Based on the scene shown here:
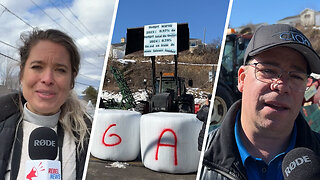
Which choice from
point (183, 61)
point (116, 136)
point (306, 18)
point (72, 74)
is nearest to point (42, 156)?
point (72, 74)

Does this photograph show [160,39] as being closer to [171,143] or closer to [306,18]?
[306,18]

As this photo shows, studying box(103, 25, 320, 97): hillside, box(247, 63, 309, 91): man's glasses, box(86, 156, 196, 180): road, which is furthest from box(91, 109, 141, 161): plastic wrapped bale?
box(247, 63, 309, 91): man's glasses

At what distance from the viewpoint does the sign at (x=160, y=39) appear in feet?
4.33

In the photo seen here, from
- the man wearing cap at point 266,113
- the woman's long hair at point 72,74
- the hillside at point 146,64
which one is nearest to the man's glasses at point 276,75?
the man wearing cap at point 266,113

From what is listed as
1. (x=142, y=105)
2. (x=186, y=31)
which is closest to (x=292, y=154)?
(x=186, y=31)

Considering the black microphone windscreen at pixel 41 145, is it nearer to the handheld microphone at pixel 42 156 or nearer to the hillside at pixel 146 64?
the handheld microphone at pixel 42 156

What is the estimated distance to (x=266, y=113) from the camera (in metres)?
0.71

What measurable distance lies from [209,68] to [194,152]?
A: 83cm

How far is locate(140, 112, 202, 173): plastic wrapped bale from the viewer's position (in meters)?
1.98

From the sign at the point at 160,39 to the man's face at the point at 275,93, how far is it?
0.64m

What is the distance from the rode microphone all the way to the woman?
648 mm

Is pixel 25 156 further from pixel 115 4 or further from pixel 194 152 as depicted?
pixel 194 152

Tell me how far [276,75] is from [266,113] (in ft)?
0.32

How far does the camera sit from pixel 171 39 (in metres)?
1.33
